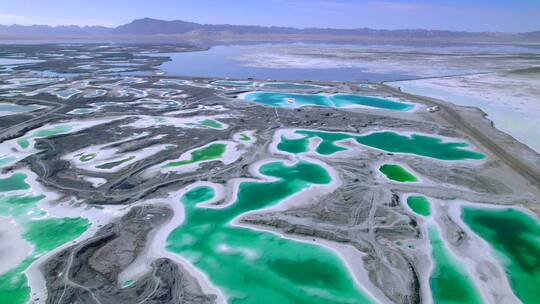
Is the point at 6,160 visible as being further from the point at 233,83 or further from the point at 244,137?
the point at 233,83

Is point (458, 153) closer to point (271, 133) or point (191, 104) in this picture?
point (271, 133)

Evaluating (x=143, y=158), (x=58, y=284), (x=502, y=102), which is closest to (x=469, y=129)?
(x=502, y=102)

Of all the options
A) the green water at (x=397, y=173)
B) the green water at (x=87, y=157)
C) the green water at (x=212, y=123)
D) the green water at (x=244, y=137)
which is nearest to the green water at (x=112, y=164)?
the green water at (x=87, y=157)

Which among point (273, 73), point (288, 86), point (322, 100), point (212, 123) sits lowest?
point (212, 123)

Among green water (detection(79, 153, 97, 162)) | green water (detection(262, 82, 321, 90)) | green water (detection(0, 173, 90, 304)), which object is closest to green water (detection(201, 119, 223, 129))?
green water (detection(79, 153, 97, 162))

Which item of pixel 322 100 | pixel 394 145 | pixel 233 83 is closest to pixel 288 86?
pixel 233 83

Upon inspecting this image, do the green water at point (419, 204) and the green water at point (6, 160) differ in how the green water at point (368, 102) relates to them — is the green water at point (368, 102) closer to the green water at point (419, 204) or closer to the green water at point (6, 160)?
the green water at point (419, 204)
